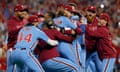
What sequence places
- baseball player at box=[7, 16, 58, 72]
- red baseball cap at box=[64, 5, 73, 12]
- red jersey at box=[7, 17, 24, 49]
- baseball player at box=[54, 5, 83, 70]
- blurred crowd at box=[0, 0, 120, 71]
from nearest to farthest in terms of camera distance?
baseball player at box=[7, 16, 58, 72]
baseball player at box=[54, 5, 83, 70]
red baseball cap at box=[64, 5, 73, 12]
red jersey at box=[7, 17, 24, 49]
blurred crowd at box=[0, 0, 120, 71]

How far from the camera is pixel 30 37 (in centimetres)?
1067

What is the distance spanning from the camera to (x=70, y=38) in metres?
11.4

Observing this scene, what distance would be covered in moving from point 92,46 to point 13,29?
6.26 ft

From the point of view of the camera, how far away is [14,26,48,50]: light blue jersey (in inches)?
420

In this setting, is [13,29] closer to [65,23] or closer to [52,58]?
[65,23]

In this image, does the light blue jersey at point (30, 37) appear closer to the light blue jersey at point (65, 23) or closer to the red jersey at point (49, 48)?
the red jersey at point (49, 48)

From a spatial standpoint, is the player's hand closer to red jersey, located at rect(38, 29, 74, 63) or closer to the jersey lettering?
red jersey, located at rect(38, 29, 74, 63)

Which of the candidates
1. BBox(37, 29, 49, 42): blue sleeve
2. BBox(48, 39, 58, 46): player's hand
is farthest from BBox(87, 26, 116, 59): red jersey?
BBox(37, 29, 49, 42): blue sleeve

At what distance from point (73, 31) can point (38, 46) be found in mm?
840

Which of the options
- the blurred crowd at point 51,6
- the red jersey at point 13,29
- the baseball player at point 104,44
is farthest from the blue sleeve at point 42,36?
the blurred crowd at point 51,6

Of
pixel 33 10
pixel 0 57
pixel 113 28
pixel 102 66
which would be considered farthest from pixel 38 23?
pixel 33 10

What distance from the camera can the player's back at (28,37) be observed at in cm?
1067

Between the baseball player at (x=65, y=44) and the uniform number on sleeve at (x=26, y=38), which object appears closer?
the uniform number on sleeve at (x=26, y=38)

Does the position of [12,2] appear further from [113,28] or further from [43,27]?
[43,27]
